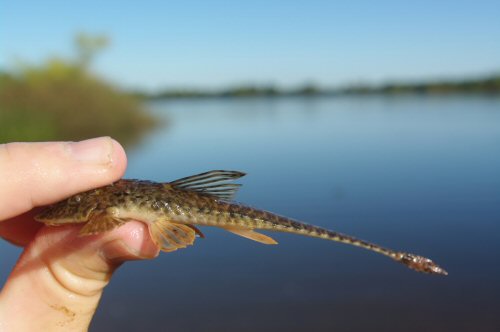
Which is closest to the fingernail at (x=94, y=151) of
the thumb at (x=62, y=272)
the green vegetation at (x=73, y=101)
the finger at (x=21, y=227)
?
the thumb at (x=62, y=272)

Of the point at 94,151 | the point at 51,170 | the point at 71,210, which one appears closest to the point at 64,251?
the point at 71,210

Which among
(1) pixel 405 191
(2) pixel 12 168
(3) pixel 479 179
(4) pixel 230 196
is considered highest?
(3) pixel 479 179

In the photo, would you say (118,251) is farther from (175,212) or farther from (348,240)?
(348,240)

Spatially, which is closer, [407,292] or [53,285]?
[53,285]

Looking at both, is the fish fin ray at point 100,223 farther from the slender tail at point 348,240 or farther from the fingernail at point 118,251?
the slender tail at point 348,240

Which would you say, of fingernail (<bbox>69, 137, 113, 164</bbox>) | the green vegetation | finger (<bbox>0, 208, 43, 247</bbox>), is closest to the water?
finger (<bbox>0, 208, 43, 247</bbox>)

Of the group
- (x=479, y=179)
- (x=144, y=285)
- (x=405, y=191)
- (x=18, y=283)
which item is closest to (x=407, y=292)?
(x=144, y=285)

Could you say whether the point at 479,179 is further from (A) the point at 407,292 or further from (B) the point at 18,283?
(B) the point at 18,283
